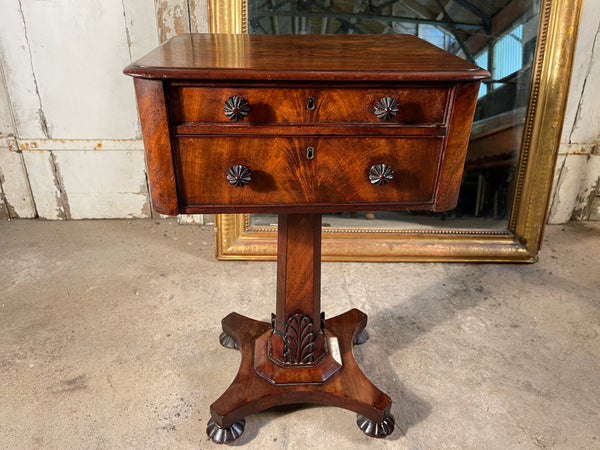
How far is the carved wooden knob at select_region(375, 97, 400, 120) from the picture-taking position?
0.97 metres

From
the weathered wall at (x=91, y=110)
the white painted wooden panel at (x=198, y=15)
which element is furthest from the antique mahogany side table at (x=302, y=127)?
the weathered wall at (x=91, y=110)

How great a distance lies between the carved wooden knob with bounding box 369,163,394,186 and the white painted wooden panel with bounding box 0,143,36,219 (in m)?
2.29

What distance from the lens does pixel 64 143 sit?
2492 millimetres

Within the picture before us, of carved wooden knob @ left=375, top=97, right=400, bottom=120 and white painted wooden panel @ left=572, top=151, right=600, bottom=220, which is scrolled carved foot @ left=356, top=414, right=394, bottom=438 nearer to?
carved wooden knob @ left=375, top=97, right=400, bottom=120

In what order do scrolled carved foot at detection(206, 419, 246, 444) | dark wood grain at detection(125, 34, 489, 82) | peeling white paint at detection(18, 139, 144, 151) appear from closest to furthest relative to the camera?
dark wood grain at detection(125, 34, 489, 82)
scrolled carved foot at detection(206, 419, 246, 444)
peeling white paint at detection(18, 139, 144, 151)

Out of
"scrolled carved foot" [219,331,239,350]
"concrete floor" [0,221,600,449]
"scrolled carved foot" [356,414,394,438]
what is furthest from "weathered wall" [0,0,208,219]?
"scrolled carved foot" [356,414,394,438]

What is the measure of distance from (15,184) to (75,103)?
62cm

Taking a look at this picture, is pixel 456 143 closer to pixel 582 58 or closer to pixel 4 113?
pixel 582 58

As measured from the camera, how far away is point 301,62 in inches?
40.4

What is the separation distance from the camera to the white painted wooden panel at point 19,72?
227 cm

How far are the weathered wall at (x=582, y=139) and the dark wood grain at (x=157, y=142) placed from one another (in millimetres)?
2233

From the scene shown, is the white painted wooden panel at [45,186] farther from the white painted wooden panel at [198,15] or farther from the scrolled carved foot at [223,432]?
the scrolled carved foot at [223,432]

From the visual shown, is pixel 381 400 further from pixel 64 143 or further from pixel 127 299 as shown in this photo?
pixel 64 143

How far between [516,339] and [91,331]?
1.61 metres
